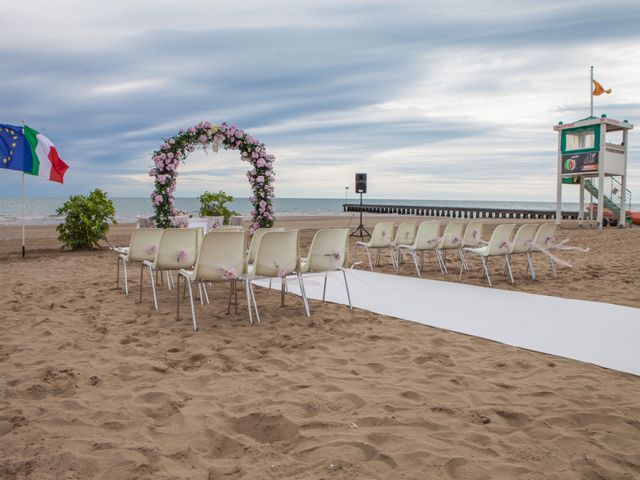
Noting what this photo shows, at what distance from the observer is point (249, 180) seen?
9.34 m

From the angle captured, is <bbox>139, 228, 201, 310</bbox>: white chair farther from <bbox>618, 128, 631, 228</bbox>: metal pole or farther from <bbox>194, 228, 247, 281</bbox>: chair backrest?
<bbox>618, 128, 631, 228</bbox>: metal pole

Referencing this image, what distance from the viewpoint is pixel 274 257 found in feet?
15.7

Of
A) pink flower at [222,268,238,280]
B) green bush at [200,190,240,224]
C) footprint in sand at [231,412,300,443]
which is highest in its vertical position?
green bush at [200,190,240,224]

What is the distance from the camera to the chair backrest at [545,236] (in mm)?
7062

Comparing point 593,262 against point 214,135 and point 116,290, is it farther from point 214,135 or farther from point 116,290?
point 116,290

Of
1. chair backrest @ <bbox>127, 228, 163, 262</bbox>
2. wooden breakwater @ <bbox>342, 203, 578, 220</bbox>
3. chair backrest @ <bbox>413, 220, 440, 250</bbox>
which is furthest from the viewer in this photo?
wooden breakwater @ <bbox>342, 203, 578, 220</bbox>

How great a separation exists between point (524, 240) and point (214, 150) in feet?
17.3

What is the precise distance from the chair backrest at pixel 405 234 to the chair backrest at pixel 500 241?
1542mm

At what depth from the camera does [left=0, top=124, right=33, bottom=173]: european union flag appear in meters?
9.92

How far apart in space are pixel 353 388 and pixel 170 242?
115 inches

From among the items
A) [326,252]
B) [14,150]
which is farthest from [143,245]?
Answer: [14,150]

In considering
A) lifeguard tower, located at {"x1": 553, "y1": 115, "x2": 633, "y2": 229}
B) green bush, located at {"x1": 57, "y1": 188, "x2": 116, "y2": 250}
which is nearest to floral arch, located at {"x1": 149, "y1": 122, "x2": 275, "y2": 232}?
green bush, located at {"x1": 57, "y1": 188, "x2": 116, "y2": 250}

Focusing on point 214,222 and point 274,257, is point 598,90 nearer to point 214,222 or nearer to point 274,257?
point 214,222

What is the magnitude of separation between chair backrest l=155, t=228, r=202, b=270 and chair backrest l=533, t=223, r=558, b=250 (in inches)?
181
